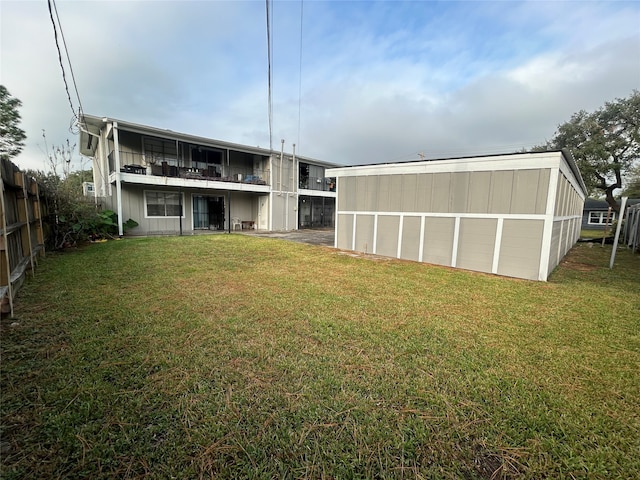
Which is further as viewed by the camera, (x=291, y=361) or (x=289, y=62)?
(x=289, y=62)

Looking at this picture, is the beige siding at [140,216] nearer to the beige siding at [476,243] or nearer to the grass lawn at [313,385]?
the grass lawn at [313,385]

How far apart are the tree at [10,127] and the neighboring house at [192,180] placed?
850 cm

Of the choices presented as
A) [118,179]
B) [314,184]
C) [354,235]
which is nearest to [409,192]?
[354,235]

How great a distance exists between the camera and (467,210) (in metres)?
7.29

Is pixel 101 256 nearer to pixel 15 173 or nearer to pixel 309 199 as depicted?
pixel 15 173

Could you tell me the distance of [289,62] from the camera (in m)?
8.22

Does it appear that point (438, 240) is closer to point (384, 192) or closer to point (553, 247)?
point (384, 192)

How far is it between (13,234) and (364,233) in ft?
27.6

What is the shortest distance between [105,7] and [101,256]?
19.1ft

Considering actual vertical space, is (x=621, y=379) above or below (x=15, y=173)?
below

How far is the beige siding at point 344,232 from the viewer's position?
33.0ft

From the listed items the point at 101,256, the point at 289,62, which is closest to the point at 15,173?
the point at 101,256

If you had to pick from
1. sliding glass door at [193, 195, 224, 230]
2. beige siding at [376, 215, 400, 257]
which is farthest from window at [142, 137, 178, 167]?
beige siding at [376, 215, 400, 257]

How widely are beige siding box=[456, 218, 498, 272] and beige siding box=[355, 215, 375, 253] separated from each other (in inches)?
113
